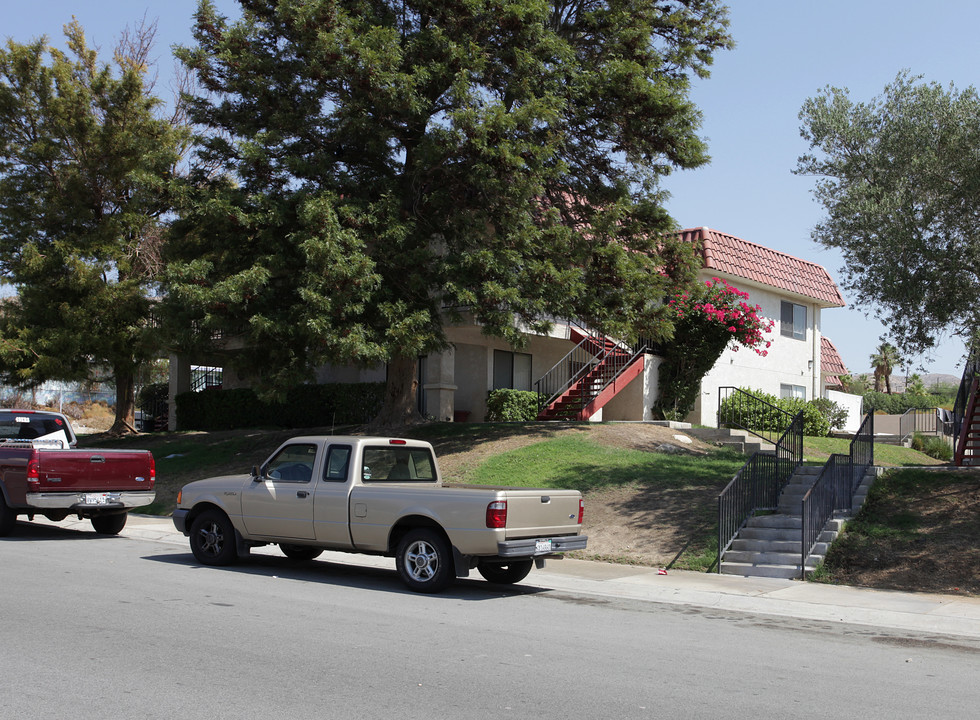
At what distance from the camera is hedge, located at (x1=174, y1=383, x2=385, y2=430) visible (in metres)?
27.6

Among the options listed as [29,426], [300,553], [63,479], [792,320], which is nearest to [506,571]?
[300,553]

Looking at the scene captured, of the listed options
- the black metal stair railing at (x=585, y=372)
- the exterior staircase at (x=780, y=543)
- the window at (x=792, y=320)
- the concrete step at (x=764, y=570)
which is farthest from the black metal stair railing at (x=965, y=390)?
the window at (x=792, y=320)

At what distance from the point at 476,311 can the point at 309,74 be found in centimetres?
597

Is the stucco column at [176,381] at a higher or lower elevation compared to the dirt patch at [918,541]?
higher

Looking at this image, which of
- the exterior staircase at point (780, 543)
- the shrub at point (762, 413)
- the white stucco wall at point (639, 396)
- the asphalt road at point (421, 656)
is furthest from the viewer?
the white stucco wall at point (639, 396)

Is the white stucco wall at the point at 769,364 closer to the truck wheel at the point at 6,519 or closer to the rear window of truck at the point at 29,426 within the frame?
the rear window of truck at the point at 29,426

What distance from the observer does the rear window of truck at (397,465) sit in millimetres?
11530

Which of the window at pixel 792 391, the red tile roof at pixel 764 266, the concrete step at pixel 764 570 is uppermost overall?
the red tile roof at pixel 764 266

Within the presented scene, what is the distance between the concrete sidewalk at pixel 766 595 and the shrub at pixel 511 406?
12181 millimetres

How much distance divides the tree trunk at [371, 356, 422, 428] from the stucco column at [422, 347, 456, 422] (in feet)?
7.49

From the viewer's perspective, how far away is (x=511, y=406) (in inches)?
1032

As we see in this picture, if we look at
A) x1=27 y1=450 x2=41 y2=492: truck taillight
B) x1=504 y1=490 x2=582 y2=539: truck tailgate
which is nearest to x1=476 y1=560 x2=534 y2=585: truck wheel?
x1=504 y1=490 x2=582 y2=539: truck tailgate

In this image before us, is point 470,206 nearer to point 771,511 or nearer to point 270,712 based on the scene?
point 771,511

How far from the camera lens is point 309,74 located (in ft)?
62.3
